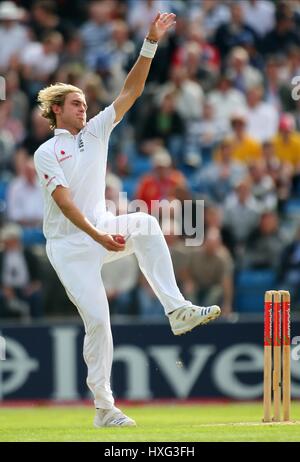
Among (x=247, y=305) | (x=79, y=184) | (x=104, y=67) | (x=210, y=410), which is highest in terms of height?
(x=104, y=67)

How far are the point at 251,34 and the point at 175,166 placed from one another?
3.02 meters

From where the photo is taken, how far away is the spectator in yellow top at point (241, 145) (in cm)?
1777

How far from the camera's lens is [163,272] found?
32.6 ft

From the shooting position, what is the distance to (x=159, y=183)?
16.7 metres

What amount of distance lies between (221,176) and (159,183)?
3.40 feet

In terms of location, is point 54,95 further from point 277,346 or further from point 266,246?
point 266,246

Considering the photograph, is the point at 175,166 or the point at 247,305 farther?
the point at 175,166

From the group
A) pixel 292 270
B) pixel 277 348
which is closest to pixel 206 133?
pixel 292 270

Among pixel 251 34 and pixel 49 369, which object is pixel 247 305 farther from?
pixel 251 34

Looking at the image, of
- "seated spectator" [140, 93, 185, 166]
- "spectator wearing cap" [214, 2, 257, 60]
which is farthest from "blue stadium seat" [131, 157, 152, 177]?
"spectator wearing cap" [214, 2, 257, 60]

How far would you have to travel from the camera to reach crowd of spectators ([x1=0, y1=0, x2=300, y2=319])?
632 inches

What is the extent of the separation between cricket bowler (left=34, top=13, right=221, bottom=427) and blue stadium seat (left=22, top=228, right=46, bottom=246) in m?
6.86
